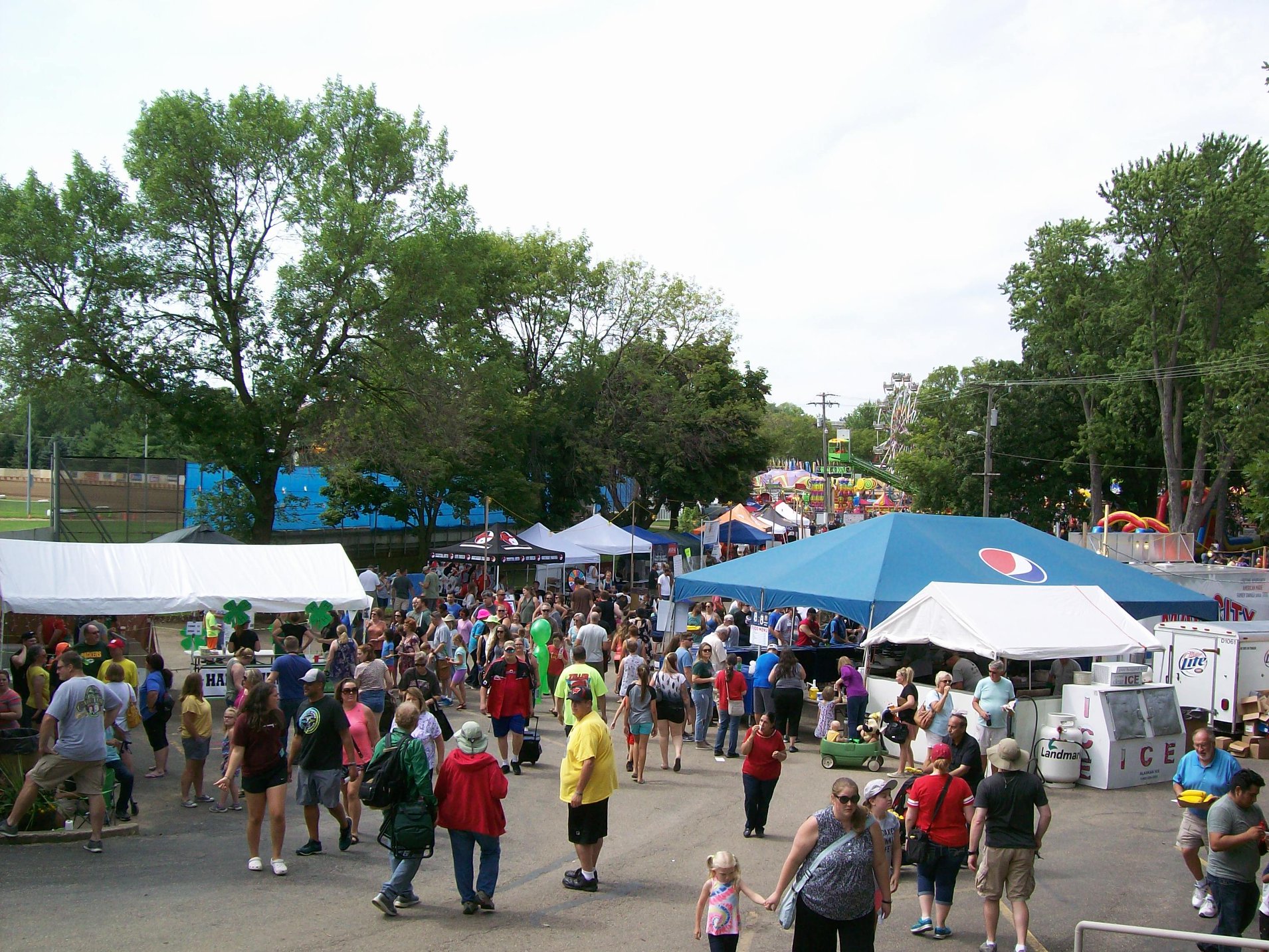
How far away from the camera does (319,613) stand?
14.6 metres

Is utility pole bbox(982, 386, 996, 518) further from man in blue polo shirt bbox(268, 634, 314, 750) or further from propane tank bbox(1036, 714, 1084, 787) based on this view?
man in blue polo shirt bbox(268, 634, 314, 750)

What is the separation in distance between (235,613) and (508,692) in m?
4.99

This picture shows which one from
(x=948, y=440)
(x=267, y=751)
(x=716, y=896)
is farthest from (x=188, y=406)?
(x=948, y=440)

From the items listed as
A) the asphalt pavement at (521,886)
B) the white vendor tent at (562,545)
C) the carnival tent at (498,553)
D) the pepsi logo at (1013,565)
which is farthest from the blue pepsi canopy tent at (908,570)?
the white vendor tent at (562,545)

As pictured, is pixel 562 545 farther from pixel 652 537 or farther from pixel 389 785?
pixel 389 785

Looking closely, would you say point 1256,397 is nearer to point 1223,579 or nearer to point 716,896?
point 1223,579

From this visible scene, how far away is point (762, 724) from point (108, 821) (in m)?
→ 5.86

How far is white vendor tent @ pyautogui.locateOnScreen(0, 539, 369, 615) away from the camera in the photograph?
12820 millimetres

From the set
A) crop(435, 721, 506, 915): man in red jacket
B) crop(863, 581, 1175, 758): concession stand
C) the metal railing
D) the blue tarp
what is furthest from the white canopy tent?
the metal railing

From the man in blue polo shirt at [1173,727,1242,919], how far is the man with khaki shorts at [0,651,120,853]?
858 cm

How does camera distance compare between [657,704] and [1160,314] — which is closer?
[657,704]

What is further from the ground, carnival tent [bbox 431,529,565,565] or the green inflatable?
carnival tent [bbox 431,529,565,565]

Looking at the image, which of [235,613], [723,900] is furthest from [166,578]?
[723,900]

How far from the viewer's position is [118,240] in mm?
23922
